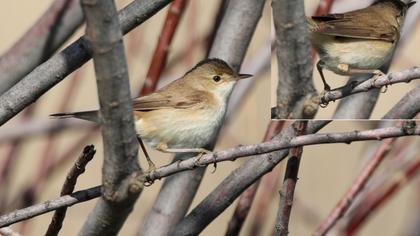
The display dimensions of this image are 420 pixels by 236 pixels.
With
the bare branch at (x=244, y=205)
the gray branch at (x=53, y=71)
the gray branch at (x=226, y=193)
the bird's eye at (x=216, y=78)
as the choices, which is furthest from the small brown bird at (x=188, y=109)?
the gray branch at (x=53, y=71)

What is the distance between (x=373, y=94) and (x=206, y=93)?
58 cm

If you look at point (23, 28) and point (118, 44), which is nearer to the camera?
point (118, 44)

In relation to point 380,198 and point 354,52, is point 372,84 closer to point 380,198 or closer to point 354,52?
point 354,52

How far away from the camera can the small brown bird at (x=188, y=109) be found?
2.24 meters

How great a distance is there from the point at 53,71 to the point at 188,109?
725mm

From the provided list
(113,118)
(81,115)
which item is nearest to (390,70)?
(81,115)

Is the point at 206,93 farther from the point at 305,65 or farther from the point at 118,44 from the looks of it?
the point at 118,44

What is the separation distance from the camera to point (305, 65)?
5.04 ft

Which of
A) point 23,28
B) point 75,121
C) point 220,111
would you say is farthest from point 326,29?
point 23,28

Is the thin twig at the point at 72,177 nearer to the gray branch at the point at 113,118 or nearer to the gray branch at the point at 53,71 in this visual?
the gray branch at the point at 113,118

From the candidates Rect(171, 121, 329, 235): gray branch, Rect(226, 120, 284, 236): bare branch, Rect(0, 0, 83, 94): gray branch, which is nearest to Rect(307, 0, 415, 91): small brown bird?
Rect(171, 121, 329, 235): gray branch

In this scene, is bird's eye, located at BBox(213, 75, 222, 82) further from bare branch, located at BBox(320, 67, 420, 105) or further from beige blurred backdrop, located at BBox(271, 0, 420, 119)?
bare branch, located at BBox(320, 67, 420, 105)

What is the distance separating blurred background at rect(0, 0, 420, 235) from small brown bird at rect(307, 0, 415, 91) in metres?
0.05

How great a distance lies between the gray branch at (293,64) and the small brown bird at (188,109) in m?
0.42
